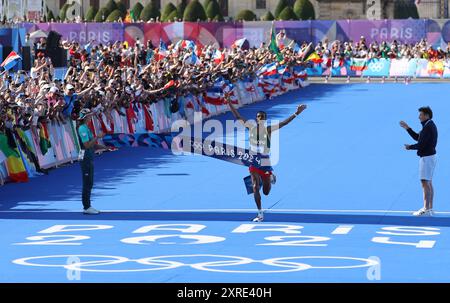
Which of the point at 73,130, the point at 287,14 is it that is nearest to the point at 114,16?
the point at 287,14

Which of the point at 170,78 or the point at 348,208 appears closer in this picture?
the point at 348,208

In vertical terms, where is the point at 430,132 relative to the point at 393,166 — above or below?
above

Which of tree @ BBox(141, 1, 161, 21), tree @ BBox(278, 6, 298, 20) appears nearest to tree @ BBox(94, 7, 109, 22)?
tree @ BBox(141, 1, 161, 21)

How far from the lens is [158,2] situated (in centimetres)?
12938

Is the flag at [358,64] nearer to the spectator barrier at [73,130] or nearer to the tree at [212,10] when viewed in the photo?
the spectator barrier at [73,130]

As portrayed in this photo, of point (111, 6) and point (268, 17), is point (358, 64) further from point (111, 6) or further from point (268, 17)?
point (111, 6)

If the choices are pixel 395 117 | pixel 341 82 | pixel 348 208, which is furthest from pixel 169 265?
pixel 341 82

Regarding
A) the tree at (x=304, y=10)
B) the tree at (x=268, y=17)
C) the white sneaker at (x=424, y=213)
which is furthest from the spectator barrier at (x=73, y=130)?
the tree at (x=304, y=10)

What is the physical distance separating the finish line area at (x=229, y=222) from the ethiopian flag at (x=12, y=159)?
359 mm

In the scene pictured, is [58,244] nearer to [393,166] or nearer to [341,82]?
[393,166]

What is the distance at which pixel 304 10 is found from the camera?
11025 centimetres

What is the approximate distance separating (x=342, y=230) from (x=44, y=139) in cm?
1090

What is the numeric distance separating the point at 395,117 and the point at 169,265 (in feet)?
96.3
